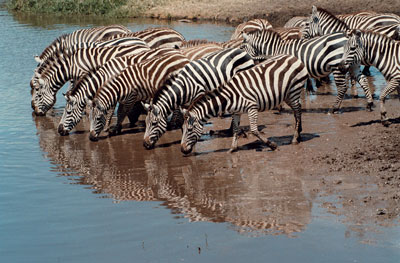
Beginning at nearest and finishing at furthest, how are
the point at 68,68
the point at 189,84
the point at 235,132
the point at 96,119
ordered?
1. the point at 235,132
2. the point at 189,84
3. the point at 96,119
4. the point at 68,68

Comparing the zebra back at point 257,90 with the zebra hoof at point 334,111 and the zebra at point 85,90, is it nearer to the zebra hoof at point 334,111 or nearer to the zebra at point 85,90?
the zebra hoof at point 334,111

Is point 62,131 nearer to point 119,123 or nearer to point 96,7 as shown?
point 119,123

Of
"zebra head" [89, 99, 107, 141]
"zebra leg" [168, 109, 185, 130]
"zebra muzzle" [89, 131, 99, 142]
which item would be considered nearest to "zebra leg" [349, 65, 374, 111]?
"zebra leg" [168, 109, 185, 130]

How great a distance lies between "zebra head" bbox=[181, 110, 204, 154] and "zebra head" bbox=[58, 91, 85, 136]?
2.83 metres

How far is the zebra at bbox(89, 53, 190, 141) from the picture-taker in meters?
11.6

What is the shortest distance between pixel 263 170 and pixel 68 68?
5.69m

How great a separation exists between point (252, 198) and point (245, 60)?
3.80m

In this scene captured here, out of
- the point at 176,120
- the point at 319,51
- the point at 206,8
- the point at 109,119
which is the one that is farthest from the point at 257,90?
the point at 206,8

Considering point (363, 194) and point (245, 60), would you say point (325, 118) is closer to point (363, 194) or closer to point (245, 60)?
point (245, 60)

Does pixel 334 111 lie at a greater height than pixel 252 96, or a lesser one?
lesser

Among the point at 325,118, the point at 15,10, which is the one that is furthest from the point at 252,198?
the point at 15,10

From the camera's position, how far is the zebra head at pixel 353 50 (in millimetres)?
11906

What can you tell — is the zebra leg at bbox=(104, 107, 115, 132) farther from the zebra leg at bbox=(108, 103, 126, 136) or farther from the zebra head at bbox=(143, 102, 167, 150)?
the zebra head at bbox=(143, 102, 167, 150)

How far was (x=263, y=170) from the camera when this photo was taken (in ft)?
30.5
